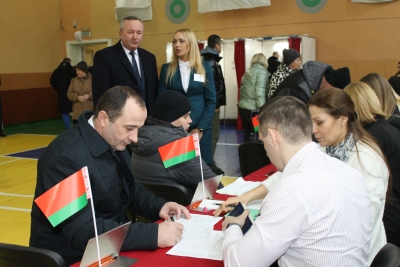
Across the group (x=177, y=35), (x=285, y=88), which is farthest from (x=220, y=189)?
(x=177, y=35)

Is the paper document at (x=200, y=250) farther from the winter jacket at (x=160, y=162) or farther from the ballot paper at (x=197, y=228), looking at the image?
the winter jacket at (x=160, y=162)

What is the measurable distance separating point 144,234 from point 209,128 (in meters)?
2.79

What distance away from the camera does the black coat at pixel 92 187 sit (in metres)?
1.72

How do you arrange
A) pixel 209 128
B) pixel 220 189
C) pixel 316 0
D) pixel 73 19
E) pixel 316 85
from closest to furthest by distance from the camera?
pixel 220 189, pixel 316 85, pixel 209 128, pixel 316 0, pixel 73 19

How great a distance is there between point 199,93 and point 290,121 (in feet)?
9.06

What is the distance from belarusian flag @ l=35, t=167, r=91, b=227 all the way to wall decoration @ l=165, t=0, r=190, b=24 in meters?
10.8

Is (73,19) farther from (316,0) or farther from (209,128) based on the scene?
(209,128)

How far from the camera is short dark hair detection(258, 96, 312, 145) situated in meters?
1.45

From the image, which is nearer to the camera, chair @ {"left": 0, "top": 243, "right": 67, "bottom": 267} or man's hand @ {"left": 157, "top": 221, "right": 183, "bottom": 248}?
chair @ {"left": 0, "top": 243, "right": 67, "bottom": 267}

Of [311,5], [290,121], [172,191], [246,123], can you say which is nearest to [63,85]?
[246,123]

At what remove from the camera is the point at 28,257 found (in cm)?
153

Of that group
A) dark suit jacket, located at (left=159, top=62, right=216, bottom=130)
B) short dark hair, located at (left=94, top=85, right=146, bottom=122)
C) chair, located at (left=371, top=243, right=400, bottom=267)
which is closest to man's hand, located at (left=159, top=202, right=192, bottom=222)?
short dark hair, located at (left=94, top=85, right=146, bottom=122)

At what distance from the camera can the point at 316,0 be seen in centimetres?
1021

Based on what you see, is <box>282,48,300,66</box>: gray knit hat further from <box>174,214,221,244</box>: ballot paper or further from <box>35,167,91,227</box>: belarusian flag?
<box>35,167,91,227</box>: belarusian flag
